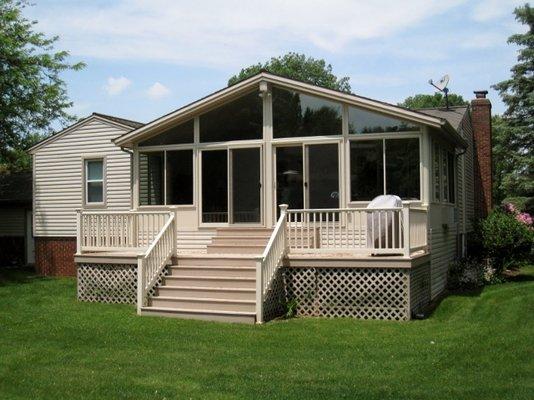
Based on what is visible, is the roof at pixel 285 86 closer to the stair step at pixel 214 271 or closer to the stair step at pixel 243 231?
the stair step at pixel 243 231

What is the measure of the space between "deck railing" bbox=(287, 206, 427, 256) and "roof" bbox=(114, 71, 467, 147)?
1900 mm

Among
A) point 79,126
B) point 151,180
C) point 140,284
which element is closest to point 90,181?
point 79,126

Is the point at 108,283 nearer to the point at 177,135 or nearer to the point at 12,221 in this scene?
the point at 177,135

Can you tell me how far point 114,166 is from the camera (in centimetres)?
1991

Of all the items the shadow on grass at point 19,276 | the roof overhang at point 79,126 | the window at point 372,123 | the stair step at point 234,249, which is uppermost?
the roof overhang at point 79,126

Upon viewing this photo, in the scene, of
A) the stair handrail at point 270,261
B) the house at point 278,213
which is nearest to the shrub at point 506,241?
the house at point 278,213

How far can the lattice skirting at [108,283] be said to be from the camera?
13438 millimetres

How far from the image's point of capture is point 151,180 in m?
15.5

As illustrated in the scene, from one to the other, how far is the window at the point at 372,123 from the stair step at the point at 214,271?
3822 mm

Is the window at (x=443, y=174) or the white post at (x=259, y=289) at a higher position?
the window at (x=443, y=174)

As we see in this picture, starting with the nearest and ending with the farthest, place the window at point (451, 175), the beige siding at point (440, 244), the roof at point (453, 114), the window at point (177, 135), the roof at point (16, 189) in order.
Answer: the beige siding at point (440, 244) < the window at point (177, 135) < the window at point (451, 175) < the roof at point (453, 114) < the roof at point (16, 189)

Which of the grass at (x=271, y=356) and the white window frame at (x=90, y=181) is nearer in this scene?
the grass at (x=271, y=356)

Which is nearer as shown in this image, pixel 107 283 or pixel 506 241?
pixel 107 283

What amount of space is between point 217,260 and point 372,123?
429cm
